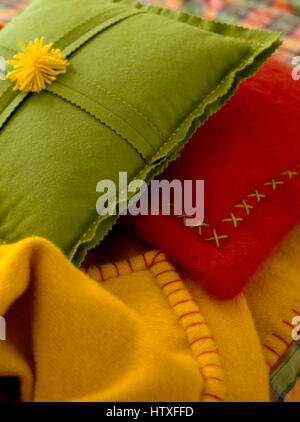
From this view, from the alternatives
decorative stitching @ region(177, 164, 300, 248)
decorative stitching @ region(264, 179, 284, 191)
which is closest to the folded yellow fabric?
decorative stitching @ region(177, 164, 300, 248)

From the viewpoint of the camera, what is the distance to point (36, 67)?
0.59 metres

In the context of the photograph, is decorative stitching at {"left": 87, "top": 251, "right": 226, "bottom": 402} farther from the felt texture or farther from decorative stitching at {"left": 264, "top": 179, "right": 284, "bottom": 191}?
decorative stitching at {"left": 264, "top": 179, "right": 284, "bottom": 191}

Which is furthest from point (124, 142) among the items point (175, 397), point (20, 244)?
point (175, 397)

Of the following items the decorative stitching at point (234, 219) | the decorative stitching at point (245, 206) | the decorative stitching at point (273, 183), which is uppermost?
the decorative stitching at point (273, 183)

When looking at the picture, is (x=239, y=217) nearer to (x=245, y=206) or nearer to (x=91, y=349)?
(x=245, y=206)

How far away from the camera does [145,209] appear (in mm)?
590

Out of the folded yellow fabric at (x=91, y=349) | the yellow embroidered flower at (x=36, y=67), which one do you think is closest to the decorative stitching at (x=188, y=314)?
the folded yellow fabric at (x=91, y=349)

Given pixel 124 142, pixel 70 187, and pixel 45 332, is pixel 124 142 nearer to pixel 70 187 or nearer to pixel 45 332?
pixel 70 187

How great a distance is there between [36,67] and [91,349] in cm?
39

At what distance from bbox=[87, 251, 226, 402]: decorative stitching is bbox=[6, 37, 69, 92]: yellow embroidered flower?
267mm

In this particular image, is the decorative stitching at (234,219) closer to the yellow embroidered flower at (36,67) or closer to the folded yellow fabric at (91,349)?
the folded yellow fabric at (91,349)

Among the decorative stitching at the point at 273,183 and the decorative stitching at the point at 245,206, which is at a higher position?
the decorative stitching at the point at 273,183

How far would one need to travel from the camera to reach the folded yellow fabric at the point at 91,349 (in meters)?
0.42

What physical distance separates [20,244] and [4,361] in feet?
0.38
